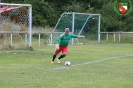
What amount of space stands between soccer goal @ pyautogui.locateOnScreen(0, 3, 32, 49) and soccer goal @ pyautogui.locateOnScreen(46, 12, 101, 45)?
6.80 metres

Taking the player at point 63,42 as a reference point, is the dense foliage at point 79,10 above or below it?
above

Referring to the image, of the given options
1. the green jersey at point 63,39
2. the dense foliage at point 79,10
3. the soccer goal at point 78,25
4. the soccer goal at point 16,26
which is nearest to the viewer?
the green jersey at point 63,39

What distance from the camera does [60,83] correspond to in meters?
12.8

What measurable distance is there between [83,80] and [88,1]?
5064 centimetres

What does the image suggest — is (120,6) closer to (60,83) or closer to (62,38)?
(62,38)

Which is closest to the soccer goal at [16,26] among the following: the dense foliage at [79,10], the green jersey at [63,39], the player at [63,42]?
the player at [63,42]

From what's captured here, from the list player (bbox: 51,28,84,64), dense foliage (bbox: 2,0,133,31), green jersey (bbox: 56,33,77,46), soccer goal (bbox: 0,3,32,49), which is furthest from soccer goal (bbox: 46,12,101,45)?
green jersey (bbox: 56,33,77,46)

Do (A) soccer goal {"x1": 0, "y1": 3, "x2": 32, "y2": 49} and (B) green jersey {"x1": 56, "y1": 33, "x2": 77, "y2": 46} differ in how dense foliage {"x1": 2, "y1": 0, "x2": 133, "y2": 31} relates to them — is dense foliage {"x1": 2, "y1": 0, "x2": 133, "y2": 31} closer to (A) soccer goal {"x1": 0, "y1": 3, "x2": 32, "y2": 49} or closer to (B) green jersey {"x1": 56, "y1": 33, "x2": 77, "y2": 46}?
(A) soccer goal {"x1": 0, "y1": 3, "x2": 32, "y2": 49}

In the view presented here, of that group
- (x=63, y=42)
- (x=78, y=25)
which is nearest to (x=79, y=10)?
(x=78, y=25)

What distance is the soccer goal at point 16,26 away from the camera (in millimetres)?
27259

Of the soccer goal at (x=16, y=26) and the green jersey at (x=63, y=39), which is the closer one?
the green jersey at (x=63, y=39)

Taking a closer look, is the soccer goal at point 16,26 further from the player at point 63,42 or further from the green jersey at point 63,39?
the green jersey at point 63,39

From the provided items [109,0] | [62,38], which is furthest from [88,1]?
[62,38]

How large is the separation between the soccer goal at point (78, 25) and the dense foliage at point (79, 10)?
31.0 feet
